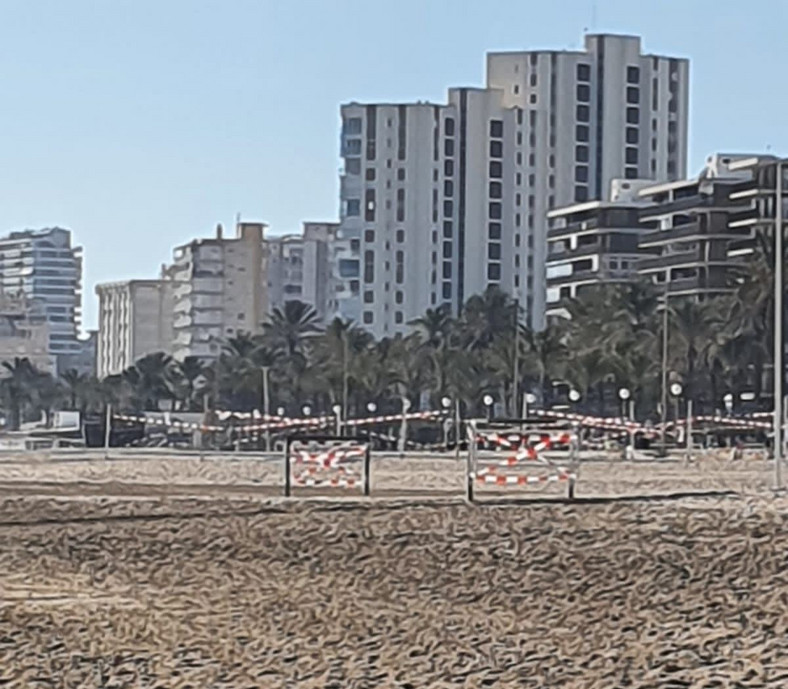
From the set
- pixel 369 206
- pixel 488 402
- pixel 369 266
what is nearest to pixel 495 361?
pixel 488 402

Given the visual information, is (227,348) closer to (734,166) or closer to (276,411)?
(276,411)

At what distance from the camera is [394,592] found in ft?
66.8

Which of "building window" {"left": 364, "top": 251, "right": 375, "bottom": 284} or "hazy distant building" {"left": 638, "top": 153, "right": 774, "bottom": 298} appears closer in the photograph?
"hazy distant building" {"left": 638, "top": 153, "right": 774, "bottom": 298}

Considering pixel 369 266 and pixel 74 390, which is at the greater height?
pixel 369 266

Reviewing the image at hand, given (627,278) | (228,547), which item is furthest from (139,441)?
(228,547)

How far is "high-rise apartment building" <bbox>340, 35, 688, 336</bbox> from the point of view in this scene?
16812 cm

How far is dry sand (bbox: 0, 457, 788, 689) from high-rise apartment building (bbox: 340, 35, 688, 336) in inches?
5263

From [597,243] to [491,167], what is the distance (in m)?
25.1

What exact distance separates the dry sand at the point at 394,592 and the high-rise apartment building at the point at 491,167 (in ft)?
439

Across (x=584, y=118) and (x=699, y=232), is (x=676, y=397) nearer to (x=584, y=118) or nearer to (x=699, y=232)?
(x=699, y=232)

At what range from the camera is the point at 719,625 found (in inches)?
651

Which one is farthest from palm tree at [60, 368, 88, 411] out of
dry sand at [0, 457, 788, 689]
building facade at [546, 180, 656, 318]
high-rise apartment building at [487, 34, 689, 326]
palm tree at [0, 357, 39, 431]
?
dry sand at [0, 457, 788, 689]

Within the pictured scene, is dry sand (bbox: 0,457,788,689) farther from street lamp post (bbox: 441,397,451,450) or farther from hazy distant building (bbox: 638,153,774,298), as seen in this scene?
hazy distant building (bbox: 638,153,774,298)

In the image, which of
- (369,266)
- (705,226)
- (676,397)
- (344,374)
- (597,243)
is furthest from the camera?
(369,266)
